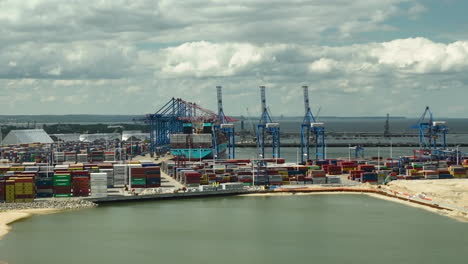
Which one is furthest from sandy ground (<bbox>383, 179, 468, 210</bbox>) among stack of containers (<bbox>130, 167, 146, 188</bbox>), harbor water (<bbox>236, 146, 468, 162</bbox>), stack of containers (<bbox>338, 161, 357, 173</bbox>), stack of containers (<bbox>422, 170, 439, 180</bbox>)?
harbor water (<bbox>236, 146, 468, 162</bbox>)

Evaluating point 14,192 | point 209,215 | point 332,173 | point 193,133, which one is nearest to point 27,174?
point 14,192

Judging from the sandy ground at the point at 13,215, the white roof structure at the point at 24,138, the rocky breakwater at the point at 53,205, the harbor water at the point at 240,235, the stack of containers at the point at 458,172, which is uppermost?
the white roof structure at the point at 24,138

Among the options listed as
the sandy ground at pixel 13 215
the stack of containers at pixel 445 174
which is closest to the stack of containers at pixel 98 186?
the sandy ground at pixel 13 215

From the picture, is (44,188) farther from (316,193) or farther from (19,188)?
(316,193)

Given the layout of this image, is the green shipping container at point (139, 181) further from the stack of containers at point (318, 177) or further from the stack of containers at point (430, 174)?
the stack of containers at point (430, 174)

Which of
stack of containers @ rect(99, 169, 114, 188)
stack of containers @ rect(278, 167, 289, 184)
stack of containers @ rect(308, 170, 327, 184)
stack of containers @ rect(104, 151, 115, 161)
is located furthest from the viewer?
stack of containers @ rect(104, 151, 115, 161)

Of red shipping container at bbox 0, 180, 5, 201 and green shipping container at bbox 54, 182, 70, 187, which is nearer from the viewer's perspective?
red shipping container at bbox 0, 180, 5, 201

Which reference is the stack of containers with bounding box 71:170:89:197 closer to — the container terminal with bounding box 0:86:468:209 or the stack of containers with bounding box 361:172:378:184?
the container terminal with bounding box 0:86:468:209
